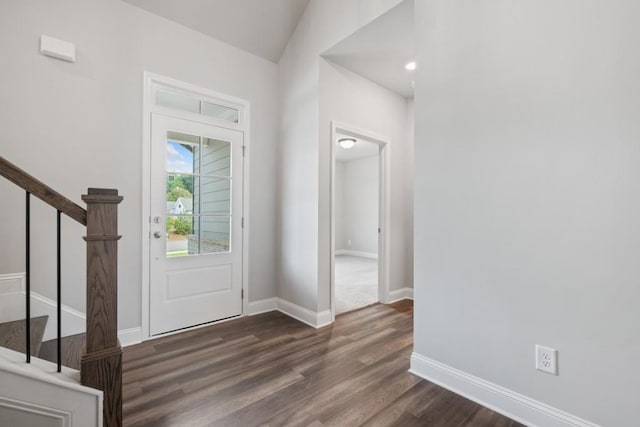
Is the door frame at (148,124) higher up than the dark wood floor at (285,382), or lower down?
higher up

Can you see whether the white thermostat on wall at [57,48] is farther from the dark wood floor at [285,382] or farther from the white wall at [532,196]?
the white wall at [532,196]

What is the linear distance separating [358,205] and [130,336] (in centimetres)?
670

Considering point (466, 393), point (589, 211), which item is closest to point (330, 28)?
point (589, 211)

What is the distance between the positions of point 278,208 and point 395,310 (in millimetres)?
1859

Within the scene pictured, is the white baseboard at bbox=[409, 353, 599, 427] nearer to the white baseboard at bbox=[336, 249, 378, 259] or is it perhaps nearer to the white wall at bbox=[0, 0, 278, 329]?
the white wall at bbox=[0, 0, 278, 329]

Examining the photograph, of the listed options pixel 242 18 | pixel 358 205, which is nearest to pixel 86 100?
pixel 242 18

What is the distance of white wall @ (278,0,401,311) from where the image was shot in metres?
3.11

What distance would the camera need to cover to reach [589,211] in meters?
1.51

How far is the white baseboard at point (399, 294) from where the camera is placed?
3.96m

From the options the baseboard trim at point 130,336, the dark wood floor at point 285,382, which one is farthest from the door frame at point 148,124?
the dark wood floor at point 285,382

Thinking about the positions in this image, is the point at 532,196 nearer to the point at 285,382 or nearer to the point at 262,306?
the point at 285,382

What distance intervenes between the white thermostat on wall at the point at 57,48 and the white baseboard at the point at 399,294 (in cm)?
397

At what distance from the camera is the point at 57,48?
233 cm

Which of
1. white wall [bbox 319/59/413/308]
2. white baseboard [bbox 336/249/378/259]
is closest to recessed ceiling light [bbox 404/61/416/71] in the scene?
white wall [bbox 319/59/413/308]
